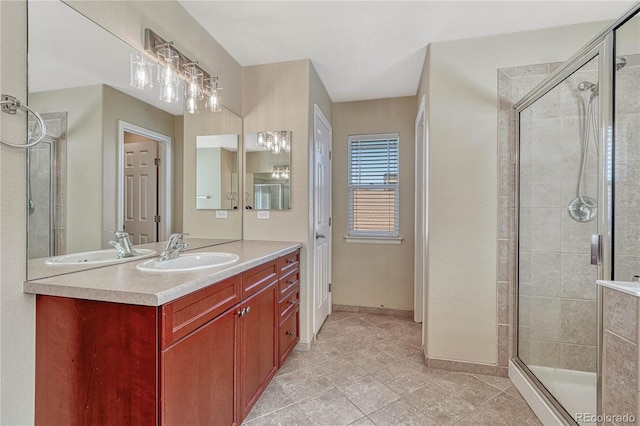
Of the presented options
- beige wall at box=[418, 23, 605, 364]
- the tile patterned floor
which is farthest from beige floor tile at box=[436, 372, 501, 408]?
beige wall at box=[418, 23, 605, 364]

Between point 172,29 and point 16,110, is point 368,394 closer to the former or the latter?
point 16,110

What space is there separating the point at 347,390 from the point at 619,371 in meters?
1.39

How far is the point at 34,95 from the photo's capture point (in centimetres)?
110

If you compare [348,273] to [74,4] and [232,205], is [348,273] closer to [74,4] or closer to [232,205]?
[232,205]

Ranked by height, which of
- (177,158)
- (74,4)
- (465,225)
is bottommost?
(465,225)

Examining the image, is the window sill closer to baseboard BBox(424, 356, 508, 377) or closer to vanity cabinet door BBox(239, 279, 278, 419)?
baseboard BBox(424, 356, 508, 377)

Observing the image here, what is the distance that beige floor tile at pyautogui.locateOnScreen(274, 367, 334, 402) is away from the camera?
72.6 inches

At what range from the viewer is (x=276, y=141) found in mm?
2484

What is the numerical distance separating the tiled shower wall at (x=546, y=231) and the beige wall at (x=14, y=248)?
8.72 ft

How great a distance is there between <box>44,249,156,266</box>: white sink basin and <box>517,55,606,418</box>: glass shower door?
8.24ft

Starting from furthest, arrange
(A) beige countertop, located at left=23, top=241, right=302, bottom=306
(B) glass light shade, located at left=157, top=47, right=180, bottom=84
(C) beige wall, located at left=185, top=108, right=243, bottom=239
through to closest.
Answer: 1. (C) beige wall, located at left=185, top=108, right=243, bottom=239
2. (B) glass light shade, located at left=157, top=47, right=180, bottom=84
3. (A) beige countertop, located at left=23, top=241, right=302, bottom=306

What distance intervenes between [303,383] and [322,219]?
1487mm

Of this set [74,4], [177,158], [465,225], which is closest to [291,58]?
[177,158]

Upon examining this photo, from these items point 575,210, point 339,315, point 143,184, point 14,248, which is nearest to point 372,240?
point 339,315
